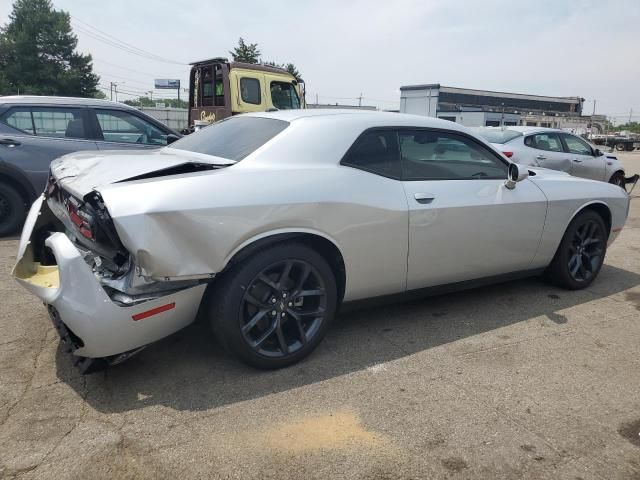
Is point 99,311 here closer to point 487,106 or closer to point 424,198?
point 424,198

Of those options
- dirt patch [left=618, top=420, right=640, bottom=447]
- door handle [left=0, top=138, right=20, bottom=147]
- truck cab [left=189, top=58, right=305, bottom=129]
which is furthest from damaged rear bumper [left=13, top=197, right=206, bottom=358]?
truck cab [left=189, top=58, right=305, bottom=129]

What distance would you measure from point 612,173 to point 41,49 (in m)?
53.8

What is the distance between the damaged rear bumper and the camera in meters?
2.41

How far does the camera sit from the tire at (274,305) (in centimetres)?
270

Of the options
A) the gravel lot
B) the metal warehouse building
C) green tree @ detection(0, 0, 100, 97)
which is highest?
green tree @ detection(0, 0, 100, 97)

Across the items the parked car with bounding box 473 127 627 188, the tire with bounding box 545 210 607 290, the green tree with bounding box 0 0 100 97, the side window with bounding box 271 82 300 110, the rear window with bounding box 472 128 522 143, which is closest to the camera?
the tire with bounding box 545 210 607 290

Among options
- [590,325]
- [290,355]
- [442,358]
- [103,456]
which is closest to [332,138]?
[290,355]

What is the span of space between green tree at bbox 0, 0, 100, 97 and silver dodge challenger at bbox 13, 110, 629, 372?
49825 mm

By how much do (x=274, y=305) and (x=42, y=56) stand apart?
5643cm

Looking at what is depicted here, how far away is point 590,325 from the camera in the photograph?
3.82 metres

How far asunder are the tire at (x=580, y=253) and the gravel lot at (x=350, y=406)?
745 mm

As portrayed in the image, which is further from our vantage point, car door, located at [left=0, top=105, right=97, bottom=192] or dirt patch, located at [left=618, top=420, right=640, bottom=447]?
car door, located at [left=0, top=105, right=97, bottom=192]

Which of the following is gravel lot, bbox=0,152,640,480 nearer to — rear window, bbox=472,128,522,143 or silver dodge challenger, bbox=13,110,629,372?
silver dodge challenger, bbox=13,110,629,372

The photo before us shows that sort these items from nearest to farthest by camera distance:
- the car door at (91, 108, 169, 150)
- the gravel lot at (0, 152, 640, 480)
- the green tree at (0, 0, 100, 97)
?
1. the gravel lot at (0, 152, 640, 480)
2. the car door at (91, 108, 169, 150)
3. the green tree at (0, 0, 100, 97)
